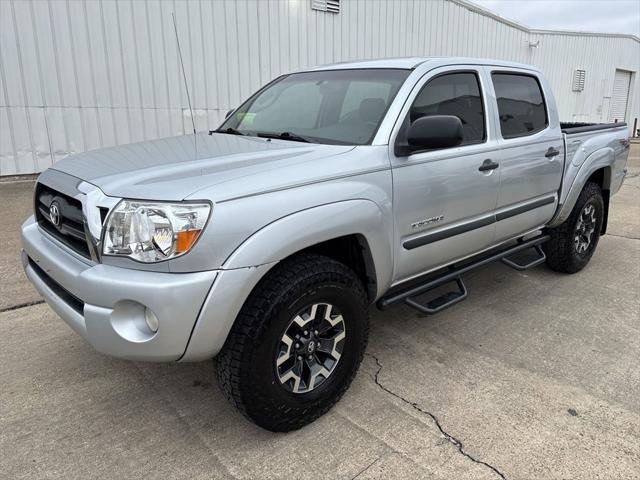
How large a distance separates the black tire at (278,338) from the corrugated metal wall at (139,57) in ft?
21.8

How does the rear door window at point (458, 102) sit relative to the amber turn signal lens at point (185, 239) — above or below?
above

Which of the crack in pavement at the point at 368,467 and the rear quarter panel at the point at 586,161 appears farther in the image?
the rear quarter panel at the point at 586,161

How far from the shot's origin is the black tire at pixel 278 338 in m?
2.24

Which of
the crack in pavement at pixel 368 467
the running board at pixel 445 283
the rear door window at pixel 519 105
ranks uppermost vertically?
the rear door window at pixel 519 105

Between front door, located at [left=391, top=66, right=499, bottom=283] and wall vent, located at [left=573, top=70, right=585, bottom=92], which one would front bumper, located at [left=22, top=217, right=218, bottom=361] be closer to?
front door, located at [left=391, top=66, right=499, bottom=283]

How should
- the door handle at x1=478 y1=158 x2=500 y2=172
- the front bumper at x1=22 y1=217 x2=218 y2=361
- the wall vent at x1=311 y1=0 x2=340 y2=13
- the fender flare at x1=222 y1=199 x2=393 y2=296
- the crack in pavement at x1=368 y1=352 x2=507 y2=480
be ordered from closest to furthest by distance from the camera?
1. the front bumper at x1=22 y1=217 x2=218 y2=361
2. the fender flare at x1=222 y1=199 x2=393 y2=296
3. the crack in pavement at x1=368 y1=352 x2=507 y2=480
4. the door handle at x1=478 y1=158 x2=500 y2=172
5. the wall vent at x1=311 y1=0 x2=340 y2=13

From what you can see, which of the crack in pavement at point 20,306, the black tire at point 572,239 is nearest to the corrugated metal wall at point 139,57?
the crack in pavement at point 20,306

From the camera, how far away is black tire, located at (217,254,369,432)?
224 cm

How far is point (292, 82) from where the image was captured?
374 centimetres

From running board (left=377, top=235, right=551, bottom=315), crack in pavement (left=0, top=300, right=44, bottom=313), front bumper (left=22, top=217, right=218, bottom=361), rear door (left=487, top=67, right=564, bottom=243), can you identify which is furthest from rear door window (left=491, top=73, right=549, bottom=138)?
crack in pavement (left=0, top=300, right=44, bottom=313)

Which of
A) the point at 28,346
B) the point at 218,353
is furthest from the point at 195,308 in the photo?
the point at 28,346

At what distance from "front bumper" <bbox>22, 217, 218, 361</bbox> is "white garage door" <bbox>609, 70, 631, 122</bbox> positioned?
2532cm

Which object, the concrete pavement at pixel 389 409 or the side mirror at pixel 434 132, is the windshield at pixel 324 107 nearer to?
the side mirror at pixel 434 132

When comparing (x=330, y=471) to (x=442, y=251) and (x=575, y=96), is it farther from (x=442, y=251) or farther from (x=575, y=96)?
(x=575, y=96)
